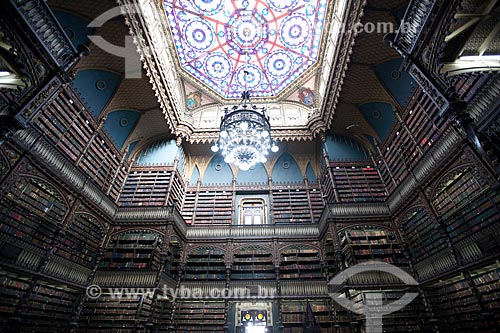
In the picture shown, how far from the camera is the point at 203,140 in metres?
13.6

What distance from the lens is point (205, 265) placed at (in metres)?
10.9

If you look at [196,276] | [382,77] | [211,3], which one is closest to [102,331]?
[196,276]

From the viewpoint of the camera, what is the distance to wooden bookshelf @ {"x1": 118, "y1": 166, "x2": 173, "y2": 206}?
1126cm

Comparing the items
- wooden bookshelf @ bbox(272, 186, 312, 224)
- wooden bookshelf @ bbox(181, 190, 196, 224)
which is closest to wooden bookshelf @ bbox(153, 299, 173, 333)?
wooden bookshelf @ bbox(181, 190, 196, 224)

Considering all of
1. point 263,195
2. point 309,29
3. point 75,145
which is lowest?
point 75,145

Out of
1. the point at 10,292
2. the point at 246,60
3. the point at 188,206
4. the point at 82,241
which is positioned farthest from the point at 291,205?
the point at 10,292

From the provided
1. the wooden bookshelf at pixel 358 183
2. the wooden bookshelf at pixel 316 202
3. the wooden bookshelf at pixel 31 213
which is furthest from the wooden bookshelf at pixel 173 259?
the wooden bookshelf at pixel 358 183

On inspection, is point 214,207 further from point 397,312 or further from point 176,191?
point 397,312

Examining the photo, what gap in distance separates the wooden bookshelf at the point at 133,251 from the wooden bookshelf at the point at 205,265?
1.89 m

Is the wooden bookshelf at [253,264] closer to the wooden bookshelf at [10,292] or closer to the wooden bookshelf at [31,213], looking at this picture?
the wooden bookshelf at [31,213]

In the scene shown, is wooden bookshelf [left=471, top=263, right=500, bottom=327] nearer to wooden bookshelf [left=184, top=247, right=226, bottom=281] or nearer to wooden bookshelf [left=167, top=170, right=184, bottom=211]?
wooden bookshelf [left=184, top=247, right=226, bottom=281]

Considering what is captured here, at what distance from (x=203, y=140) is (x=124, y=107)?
4.07 meters

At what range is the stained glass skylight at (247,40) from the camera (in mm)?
12258

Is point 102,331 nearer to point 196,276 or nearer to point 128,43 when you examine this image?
point 196,276
